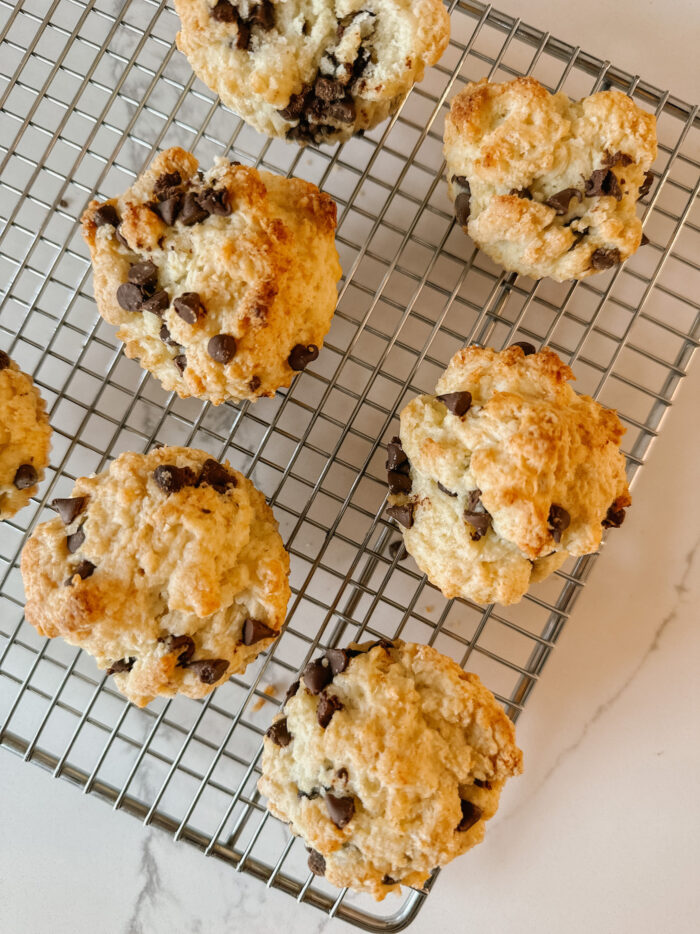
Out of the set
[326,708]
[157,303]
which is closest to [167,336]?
[157,303]

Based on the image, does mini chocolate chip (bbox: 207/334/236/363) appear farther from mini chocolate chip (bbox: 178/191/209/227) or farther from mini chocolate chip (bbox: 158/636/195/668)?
mini chocolate chip (bbox: 158/636/195/668)

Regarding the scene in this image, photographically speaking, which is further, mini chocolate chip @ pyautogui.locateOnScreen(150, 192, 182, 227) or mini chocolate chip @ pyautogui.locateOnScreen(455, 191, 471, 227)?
mini chocolate chip @ pyautogui.locateOnScreen(455, 191, 471, 227)

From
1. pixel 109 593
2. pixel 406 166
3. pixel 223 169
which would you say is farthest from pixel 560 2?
pixel 109 593

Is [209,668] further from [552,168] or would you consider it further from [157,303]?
[552,168]

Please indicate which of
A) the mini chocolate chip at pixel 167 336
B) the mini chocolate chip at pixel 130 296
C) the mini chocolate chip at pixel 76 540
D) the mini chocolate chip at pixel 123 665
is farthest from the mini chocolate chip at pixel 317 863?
the mini chocolate chip at pixel 130 296

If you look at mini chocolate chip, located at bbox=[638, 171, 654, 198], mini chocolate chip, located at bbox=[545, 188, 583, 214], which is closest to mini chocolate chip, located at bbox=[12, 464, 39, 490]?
mini chocolate chip, located at bbox=[545, 188, 583, 214]

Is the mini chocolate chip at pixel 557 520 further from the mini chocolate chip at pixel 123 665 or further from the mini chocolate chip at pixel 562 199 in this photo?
the mini chocolate chip at pixel 123 665
